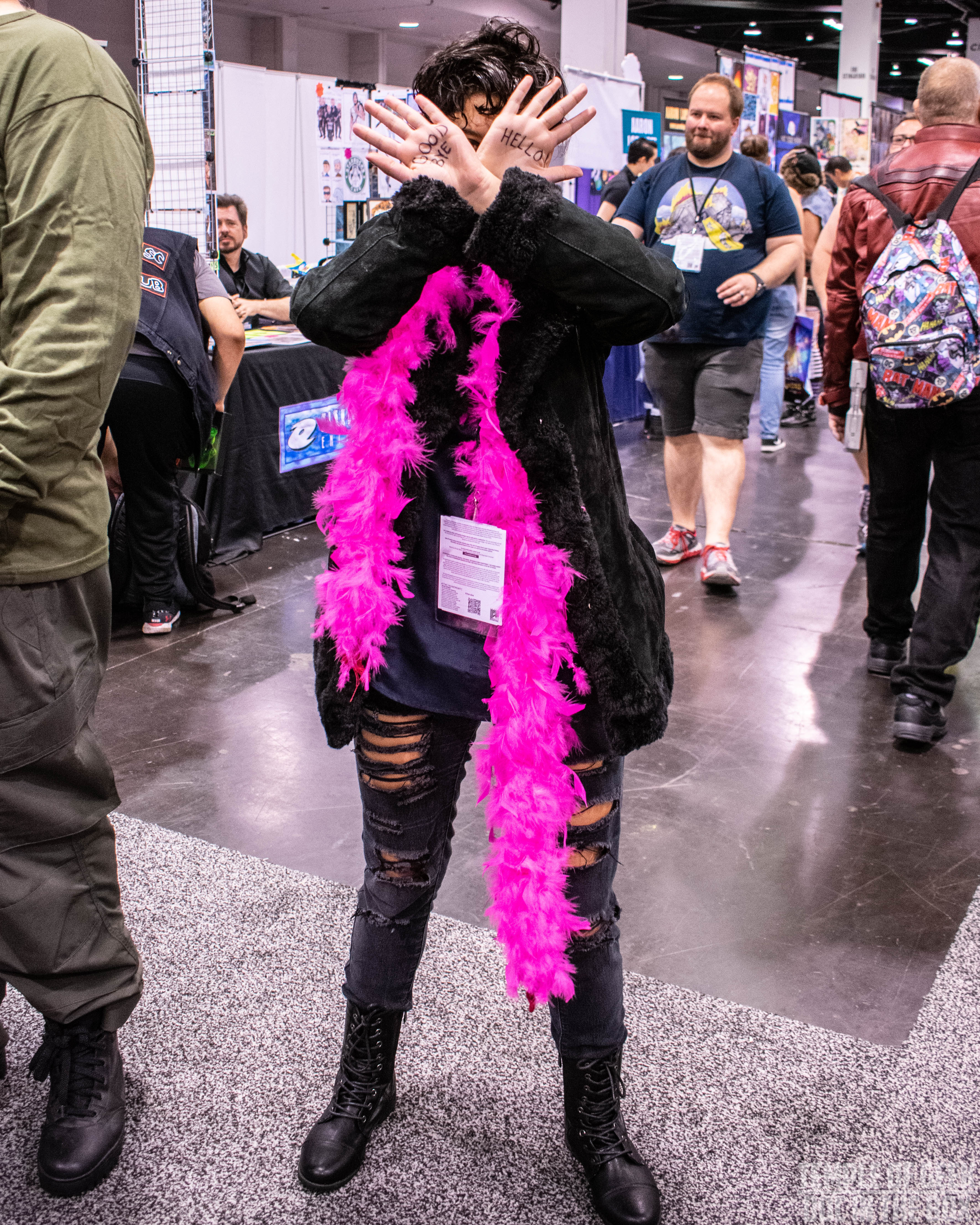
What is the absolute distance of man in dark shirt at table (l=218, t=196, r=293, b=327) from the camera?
4.81 metres

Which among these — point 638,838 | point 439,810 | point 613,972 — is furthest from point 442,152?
point 638,838

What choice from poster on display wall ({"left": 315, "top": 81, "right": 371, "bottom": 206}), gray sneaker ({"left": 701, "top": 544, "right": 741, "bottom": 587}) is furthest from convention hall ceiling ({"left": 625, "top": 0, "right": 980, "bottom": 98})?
gray sneaker ({"left": 701, "top": 544, "right": 741, "bottom": 587})

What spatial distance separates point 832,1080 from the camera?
1688mm

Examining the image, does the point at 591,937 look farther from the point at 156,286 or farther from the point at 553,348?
the point at 156,286

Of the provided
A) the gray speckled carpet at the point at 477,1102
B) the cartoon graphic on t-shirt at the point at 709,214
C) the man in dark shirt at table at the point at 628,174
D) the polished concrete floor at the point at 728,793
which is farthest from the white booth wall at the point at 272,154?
the gray speckled carpet at the point at 477,1102

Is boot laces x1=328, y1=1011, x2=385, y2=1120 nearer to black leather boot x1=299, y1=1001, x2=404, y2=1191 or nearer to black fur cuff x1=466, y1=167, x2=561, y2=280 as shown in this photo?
black leather boot x1=299, y1=1001, x2=404, y2=1191

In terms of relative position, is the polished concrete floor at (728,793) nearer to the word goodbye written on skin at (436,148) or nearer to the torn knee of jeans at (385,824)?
the torn knee of jeans at (385,824)

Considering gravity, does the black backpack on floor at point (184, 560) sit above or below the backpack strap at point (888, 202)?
below

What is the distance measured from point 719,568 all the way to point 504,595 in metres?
2.85

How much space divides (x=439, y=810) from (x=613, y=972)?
31 centimetres

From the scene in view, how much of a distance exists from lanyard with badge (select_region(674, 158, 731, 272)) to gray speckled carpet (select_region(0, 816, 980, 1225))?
2.52m

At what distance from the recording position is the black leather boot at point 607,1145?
1.43m

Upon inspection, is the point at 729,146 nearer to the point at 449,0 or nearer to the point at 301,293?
the point at 301,293

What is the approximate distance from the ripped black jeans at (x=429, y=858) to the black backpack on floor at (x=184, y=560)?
2.35 m
